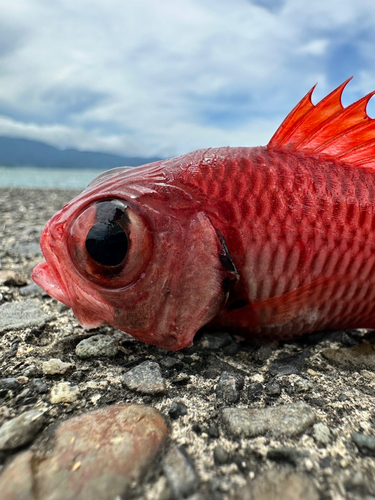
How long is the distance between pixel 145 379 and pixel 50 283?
0.79m

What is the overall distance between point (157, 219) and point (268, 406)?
0.98 meters

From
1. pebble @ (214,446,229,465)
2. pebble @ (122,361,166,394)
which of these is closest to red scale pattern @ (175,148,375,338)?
pebble @ (122,361,166,394)

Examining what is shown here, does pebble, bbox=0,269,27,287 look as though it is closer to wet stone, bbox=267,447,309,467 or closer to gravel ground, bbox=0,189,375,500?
gravel ground, bbox=0,189,375,500

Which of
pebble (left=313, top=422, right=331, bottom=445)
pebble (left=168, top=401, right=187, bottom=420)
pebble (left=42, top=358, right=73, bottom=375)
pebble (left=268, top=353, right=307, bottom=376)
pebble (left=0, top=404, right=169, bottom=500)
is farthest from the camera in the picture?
pebble (left=268, top=353, right=307, bottom=376)

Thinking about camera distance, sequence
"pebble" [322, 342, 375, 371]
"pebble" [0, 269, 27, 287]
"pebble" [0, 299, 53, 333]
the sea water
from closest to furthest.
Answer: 1. "pebble" [322, 342, 375, 371]
2. "pebble" [0, 299, 53, 333]
3. "pebble" [0, 269, 27, 287]
4. the sea water

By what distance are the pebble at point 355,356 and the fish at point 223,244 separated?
0.20 metres

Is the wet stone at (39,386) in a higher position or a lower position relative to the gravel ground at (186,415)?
lower

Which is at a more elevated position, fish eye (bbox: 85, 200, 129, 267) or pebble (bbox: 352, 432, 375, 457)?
fish eye (bbox: 85, 200, 129, 267)

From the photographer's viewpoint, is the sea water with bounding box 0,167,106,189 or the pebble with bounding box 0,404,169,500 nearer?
the pebble with bounding box 0,404,169,500

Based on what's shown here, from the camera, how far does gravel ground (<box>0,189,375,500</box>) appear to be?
46.6 inches

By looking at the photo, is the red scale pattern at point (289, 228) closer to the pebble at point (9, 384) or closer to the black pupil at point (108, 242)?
the black pupil at point (108, 242)

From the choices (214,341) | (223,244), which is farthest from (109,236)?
(214,341)

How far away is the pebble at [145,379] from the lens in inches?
66.8

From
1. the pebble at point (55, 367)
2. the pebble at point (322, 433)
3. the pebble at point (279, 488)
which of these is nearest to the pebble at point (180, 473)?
the pebble at point (279, 488)
